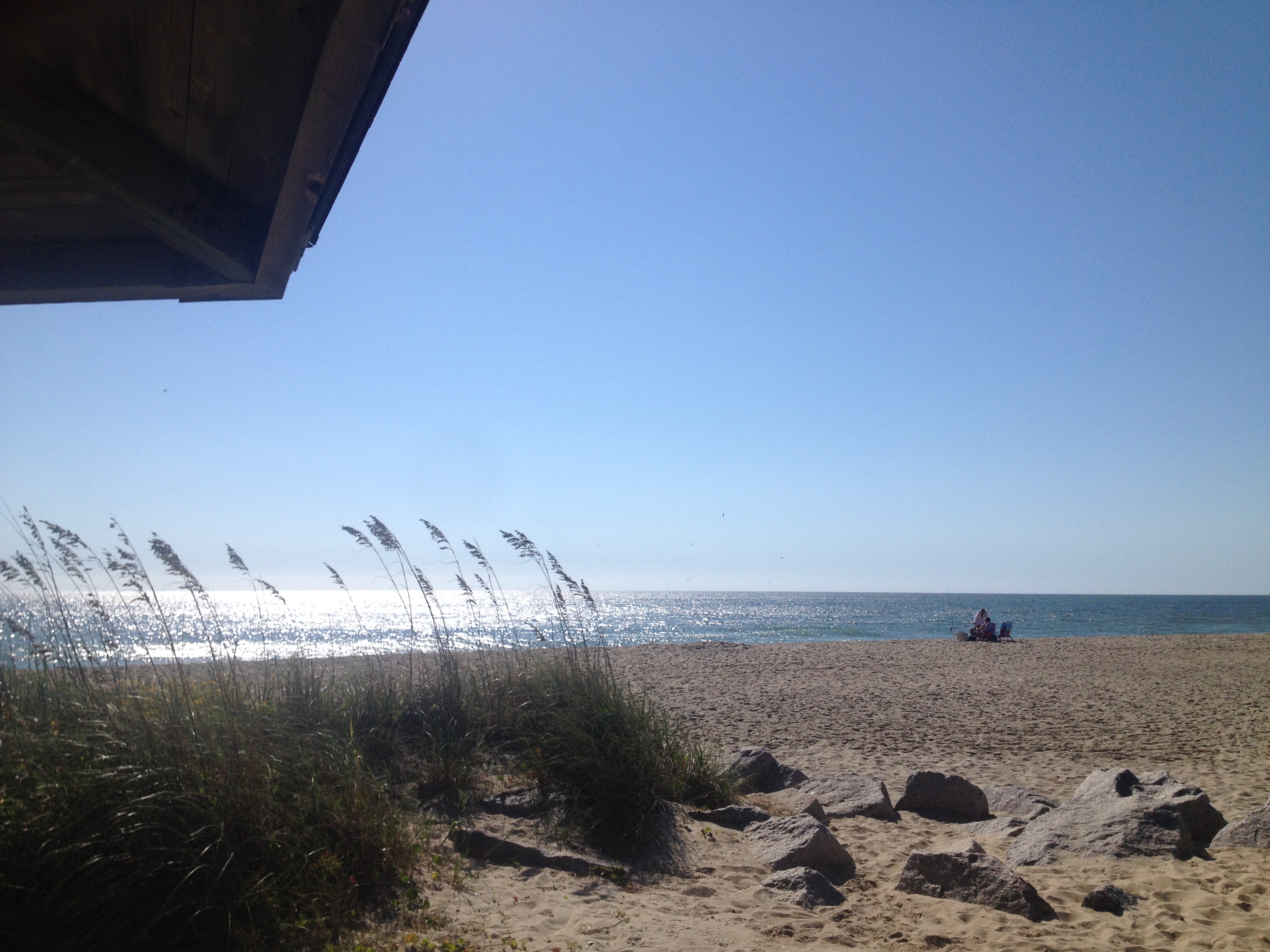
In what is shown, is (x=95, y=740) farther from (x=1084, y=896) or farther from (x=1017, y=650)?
(x=1017, y=650)

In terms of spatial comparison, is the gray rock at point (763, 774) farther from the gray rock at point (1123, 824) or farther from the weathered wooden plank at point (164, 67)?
the weathered wooden plank at point (164, 67)

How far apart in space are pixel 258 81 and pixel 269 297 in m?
0.63

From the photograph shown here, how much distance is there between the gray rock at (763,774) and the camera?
20.7 ft

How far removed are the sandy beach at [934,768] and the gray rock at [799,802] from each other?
157 millimetres

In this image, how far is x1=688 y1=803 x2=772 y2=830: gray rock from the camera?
16.6ft

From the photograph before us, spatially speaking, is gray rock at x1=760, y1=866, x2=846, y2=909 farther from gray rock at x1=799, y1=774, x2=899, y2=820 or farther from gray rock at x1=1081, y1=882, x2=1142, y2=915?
gray rock at x1=799, y1=774, x2=899, y2=820

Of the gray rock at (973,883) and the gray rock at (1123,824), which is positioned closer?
the gray rock at (973,883)

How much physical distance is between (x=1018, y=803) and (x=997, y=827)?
82cm

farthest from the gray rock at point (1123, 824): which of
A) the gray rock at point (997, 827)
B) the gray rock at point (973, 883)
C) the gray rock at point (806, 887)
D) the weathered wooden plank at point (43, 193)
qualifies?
the weathered wooden plank at point (43, 193)

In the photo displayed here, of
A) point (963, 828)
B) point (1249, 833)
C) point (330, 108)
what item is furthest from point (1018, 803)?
point (330, 108)

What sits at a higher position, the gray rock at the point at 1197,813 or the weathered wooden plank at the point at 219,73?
the weathered wooden plank at the point at 219,73

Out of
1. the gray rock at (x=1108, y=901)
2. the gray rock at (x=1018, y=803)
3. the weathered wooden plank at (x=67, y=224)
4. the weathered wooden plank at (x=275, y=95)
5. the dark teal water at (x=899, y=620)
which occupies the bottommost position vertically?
the dark teal water at (x=899, y=620)

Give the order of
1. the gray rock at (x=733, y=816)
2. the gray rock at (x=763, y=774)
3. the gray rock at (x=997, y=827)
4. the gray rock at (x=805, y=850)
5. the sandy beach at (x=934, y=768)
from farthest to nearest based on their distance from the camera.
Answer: the gray rock at (x=763, y=774), the gray rock at (x=997, y=827), the gray rock at (x=733, y=816), the gray rock at (x=805, y=850), the sandy beach at (x=934, y=768)

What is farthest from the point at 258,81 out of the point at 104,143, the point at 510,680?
the point at 510,680
